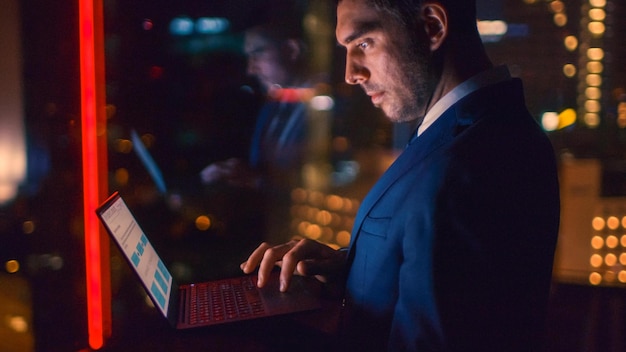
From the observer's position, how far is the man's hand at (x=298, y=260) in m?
1.09

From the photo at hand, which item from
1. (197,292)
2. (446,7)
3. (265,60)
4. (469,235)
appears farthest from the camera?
(265,60)

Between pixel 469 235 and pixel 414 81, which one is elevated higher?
pixel 414 81

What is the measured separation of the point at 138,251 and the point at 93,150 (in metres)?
0.32

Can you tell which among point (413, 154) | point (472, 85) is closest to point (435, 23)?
point (472, 85)

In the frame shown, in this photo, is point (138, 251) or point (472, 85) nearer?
point (472, 85)

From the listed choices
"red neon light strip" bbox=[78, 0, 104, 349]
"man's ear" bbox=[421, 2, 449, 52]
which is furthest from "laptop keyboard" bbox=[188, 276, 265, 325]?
"man's ear" bbox=[421, 2, 449, 52]

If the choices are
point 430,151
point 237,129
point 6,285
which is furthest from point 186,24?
point 430,151

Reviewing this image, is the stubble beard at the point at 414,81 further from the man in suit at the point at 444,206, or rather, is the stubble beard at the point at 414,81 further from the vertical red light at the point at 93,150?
the vertical red light at the point at 93,150

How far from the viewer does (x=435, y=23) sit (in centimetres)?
96

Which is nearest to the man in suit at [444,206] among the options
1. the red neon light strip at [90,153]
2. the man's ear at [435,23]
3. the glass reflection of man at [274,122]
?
the man's ear at [435,23]

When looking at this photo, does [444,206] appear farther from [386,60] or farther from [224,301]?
[224,301]

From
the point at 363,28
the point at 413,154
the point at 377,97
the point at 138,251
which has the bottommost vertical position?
the point at 138,251

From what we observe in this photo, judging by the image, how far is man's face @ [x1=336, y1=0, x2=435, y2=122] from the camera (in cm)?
99

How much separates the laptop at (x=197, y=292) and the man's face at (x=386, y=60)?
467 mm
